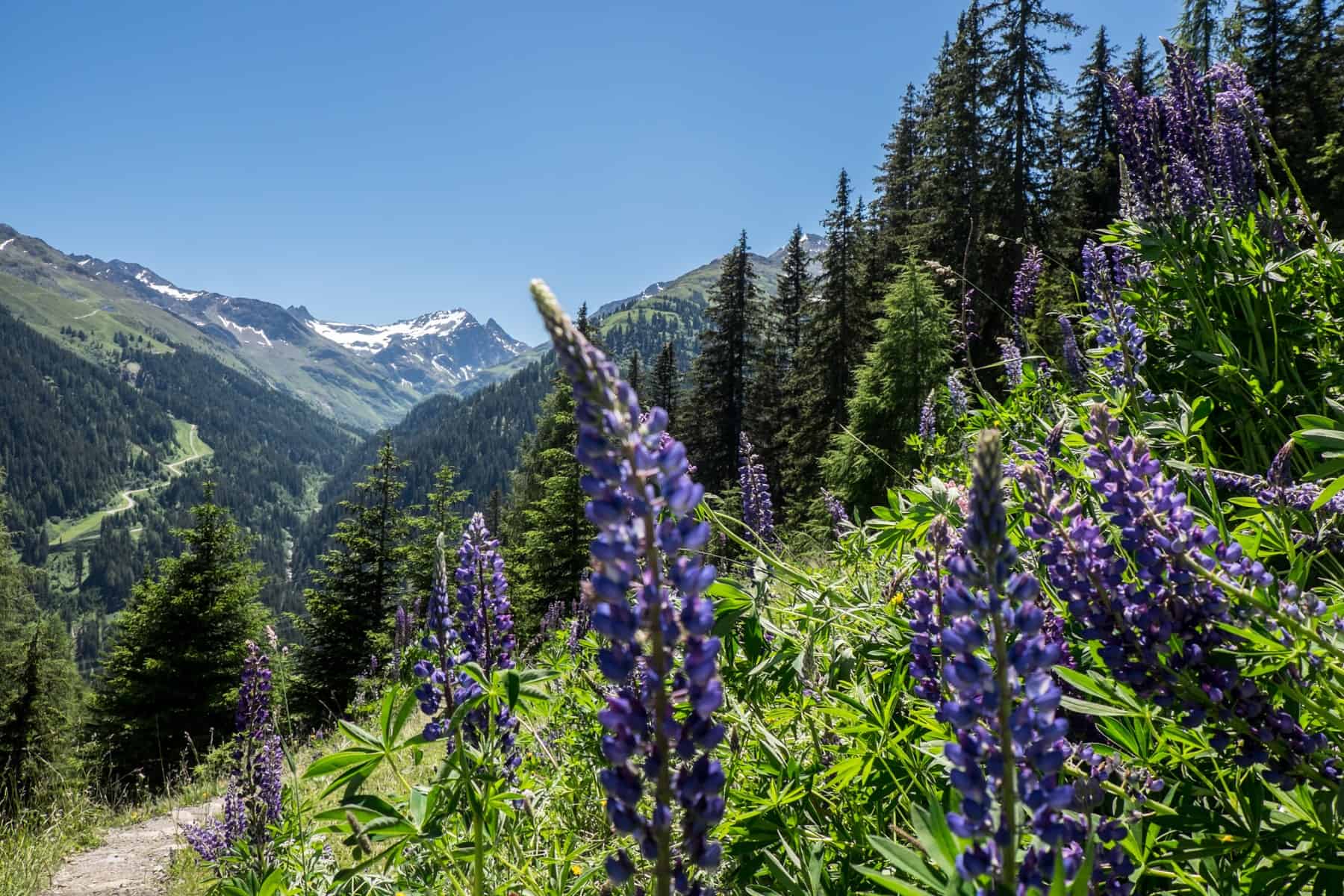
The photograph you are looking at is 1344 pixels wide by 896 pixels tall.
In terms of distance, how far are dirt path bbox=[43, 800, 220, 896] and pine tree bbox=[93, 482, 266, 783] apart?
783 inches

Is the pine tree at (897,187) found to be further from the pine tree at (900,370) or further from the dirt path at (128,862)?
the dirt path at (128,862)

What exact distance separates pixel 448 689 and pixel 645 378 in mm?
48213

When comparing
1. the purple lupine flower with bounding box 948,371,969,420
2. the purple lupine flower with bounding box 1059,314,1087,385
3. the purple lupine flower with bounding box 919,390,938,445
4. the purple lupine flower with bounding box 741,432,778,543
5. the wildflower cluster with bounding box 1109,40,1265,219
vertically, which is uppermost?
the wildflower cluster with bounding box 1109,40,1265,219

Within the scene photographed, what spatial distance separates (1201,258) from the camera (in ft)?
11.5

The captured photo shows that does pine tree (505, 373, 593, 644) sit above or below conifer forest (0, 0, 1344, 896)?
below

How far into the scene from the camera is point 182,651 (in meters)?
29.5

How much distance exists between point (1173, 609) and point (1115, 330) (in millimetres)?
1791

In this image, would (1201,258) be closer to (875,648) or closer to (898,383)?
(875,648)

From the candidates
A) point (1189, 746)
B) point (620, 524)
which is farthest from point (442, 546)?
point (1189, 746)

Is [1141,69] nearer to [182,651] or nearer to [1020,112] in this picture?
[1020,112]

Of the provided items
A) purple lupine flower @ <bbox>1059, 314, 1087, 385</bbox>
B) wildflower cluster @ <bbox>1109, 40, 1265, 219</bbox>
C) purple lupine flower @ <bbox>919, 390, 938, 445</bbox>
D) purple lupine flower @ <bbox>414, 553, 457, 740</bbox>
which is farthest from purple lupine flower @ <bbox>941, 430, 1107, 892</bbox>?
purple lupine flower @ <bbox>919, 390, 938, 445</bbox>

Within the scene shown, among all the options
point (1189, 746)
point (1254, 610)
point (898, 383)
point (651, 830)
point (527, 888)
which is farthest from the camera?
point (898, 383)

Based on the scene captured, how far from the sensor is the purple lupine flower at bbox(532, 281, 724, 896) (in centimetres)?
101

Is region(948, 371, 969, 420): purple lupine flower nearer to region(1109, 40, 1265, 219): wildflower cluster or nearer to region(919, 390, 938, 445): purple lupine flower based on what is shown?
region(919, 390, 938, 445): purple lupine flower
